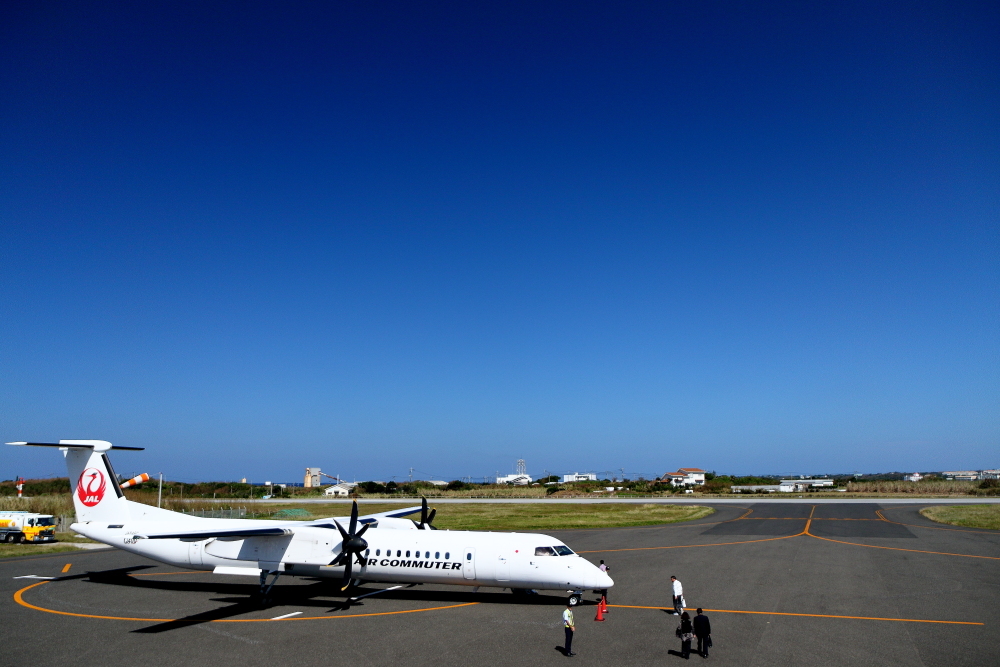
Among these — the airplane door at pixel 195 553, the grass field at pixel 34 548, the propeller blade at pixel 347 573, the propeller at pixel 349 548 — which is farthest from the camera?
the grass field at pixel 34 548

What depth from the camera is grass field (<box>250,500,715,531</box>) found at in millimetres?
61188

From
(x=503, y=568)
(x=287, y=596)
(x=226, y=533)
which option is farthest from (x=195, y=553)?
(x=503, y=568)

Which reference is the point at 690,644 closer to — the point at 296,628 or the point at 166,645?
the point at 296,628

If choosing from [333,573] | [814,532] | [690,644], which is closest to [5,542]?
[333,573]

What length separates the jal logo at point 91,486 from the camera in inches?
1187

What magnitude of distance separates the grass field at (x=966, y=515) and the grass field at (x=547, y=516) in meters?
24.5

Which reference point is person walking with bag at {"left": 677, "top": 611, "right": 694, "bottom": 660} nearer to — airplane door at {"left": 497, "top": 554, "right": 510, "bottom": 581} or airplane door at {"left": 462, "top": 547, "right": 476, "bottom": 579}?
airplane door at {"left": 497, "top": 554, "right": 510, "bottom": 581}

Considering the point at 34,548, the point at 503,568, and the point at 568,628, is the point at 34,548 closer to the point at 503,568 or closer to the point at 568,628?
the point at 503,568

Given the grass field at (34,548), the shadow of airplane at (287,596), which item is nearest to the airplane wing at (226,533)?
the shadow of airplane at (287,596)

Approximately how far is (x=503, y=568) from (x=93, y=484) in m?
21.8

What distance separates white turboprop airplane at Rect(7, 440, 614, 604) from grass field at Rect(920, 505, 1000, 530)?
5255 centimetres

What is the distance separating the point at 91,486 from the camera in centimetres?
3025

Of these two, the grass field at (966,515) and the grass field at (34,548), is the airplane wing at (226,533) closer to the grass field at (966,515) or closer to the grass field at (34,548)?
A: the grass field at (34,548)

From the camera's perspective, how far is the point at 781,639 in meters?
20.1
